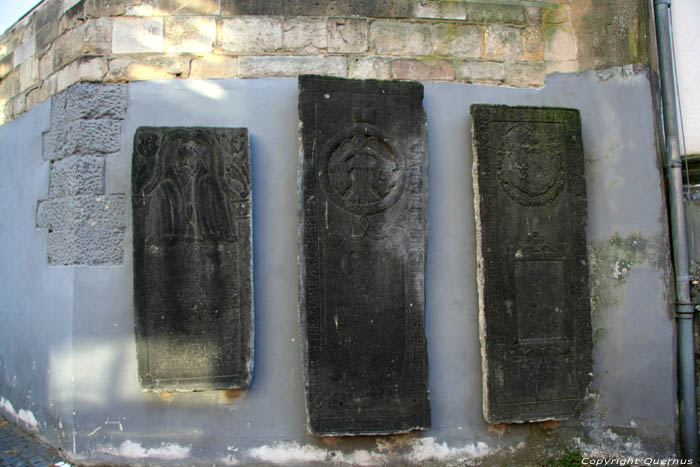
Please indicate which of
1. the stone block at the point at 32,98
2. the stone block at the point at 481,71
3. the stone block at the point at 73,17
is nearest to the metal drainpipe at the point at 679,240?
the stone block at the point at 481,71

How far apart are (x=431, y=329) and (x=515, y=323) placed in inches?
19.6

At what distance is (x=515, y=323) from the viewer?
9.04 feet

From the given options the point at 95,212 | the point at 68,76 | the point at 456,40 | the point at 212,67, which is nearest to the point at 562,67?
the point at 456,40

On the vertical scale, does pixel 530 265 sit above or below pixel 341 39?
below

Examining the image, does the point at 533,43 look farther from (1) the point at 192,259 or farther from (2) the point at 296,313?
(1) the point at 192,259

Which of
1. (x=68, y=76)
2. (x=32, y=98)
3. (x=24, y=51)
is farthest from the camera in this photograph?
(x=24, y=51)

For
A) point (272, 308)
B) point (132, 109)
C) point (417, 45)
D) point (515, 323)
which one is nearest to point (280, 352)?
point (272, 308)

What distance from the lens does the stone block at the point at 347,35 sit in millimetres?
2904

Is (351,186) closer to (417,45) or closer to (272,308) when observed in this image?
(272,308)

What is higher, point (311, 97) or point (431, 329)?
point (311, 97)

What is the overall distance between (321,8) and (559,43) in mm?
1594

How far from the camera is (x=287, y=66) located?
2.88 meters

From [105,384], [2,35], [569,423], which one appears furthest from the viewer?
[2,35]

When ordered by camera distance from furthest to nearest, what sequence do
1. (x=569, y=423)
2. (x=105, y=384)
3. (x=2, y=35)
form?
(x=2, y=35) < (x=569, y=423) < (x=105, y=384)
